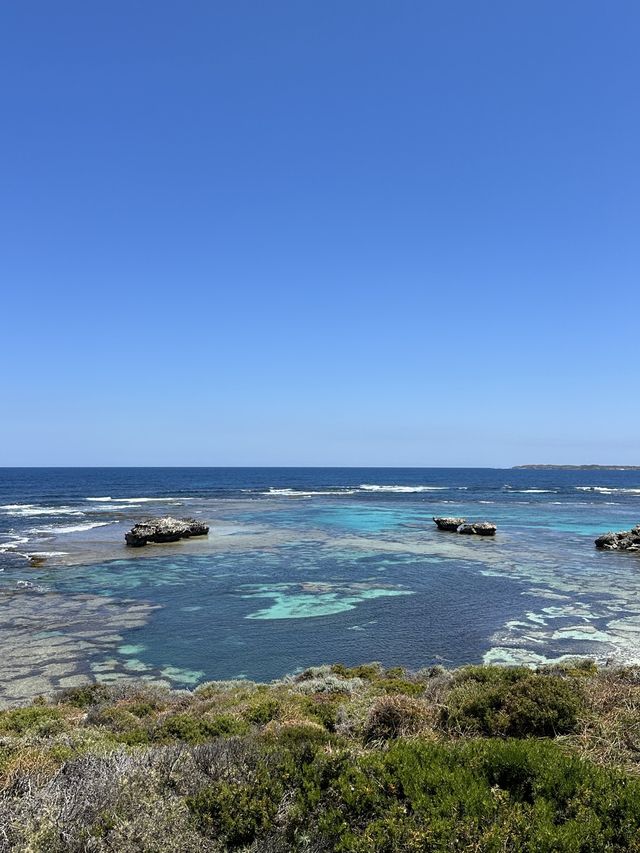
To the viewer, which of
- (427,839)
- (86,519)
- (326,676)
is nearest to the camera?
(427,839)

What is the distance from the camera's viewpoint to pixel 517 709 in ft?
28.1

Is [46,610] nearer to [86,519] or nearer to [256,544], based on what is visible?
[256,544]

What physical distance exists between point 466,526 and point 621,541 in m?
11.6

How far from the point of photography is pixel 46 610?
71.4ft

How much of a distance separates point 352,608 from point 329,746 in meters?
14.7

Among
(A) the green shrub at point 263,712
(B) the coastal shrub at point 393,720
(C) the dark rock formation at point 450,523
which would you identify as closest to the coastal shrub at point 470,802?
(B) the coastal shrub at point 393,720

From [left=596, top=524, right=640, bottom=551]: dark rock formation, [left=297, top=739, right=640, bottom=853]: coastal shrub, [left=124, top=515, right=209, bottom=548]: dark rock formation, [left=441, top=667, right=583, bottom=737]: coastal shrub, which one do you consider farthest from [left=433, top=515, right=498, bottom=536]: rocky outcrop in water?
[left=297, top=739, right=640, bottom=853]: coastal shrub

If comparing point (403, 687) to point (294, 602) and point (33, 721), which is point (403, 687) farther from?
point (294, 602)

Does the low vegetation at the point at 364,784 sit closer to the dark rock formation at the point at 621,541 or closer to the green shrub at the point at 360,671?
the green shrub at the point at 360,671

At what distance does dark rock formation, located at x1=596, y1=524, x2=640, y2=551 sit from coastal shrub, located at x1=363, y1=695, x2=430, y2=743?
33524mm

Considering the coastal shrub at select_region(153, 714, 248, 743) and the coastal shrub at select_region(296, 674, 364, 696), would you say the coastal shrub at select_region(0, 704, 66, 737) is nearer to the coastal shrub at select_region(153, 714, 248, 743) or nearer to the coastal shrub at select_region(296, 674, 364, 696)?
the coastal shrub at select_region(153, 714, 248, 743)

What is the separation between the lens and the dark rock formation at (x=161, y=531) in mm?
38688

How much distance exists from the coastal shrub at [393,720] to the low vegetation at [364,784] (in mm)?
31

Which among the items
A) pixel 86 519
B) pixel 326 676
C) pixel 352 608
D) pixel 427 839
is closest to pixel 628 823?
pixel 427 839
